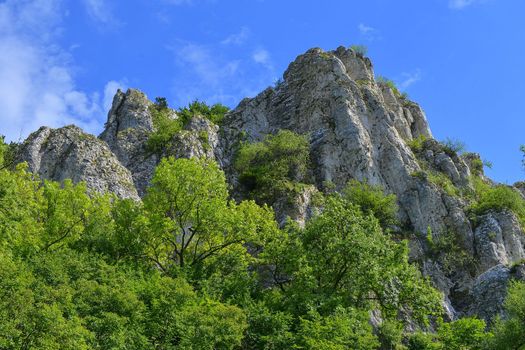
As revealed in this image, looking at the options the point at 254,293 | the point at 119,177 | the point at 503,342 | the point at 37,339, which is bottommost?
the point at 37,339

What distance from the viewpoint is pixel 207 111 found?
70.9 metres

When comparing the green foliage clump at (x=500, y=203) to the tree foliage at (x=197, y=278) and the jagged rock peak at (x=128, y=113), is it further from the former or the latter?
the jagged rock peak at (x=128, y=113)

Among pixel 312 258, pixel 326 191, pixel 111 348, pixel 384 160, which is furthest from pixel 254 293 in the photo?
pixel 384 160

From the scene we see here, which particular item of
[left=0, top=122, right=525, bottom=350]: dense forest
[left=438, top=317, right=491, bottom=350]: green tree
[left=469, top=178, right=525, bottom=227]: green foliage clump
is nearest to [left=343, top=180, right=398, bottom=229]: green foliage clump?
[left=469, top=178, right=525, bottom=227]: green foliage clump

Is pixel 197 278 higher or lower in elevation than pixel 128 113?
lower

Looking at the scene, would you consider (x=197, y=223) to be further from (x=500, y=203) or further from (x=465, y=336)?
(x=500, y=203)

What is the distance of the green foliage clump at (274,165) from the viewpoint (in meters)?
51.2

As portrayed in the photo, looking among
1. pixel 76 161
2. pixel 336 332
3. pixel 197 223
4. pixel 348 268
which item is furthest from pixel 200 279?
pixel 76 161

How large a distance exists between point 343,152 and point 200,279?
83.9ft

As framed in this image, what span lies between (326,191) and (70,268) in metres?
27.4

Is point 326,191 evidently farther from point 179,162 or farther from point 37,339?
point 37,339

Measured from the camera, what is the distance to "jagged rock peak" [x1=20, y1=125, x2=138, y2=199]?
149ft

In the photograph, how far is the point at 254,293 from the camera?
33438 millimetres

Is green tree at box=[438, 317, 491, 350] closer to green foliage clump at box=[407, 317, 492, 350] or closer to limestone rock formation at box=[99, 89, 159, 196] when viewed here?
green foliage clump at box=[407, 317, 492, 350]
